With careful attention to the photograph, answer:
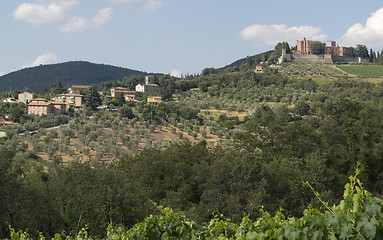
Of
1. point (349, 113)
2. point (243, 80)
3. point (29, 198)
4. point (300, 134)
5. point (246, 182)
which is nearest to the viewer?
point (29, 198)

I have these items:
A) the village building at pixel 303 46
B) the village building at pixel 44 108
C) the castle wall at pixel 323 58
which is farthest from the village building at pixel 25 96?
the village building at pixel 303 46

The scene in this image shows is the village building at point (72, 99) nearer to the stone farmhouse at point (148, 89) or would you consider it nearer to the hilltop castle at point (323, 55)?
the stone farmhouse at point (148, 89)

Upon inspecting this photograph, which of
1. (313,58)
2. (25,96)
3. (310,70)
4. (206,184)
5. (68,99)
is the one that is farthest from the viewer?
(313,58)

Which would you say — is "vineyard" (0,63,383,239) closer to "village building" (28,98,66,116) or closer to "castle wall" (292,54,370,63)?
"village building" (28,98,66,116)

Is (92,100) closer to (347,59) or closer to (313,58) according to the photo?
(313,58)

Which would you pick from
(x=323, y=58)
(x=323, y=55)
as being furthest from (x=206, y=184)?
(x=323, y=55)

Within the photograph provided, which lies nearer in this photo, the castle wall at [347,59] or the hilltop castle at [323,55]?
the hilltop castle at [323,55]

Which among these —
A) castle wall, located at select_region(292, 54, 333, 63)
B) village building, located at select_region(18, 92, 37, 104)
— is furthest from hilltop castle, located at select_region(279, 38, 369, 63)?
village building, located at select_region(18, 92, 37, 104)

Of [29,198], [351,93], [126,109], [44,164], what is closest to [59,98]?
[126,109]

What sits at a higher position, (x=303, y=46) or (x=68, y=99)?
(x=303, y=46)

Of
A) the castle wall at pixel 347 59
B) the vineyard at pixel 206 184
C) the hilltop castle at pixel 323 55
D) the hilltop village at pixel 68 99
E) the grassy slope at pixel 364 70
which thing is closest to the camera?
the vineyard at pixel 206 184

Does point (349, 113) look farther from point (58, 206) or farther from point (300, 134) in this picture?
point (58, 206)
